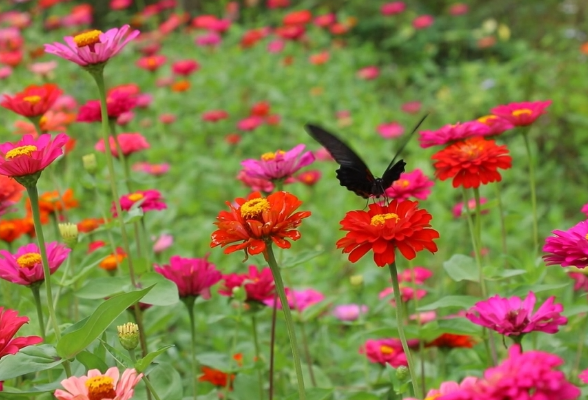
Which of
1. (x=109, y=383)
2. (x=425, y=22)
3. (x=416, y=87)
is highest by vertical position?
(x=109, y=383)

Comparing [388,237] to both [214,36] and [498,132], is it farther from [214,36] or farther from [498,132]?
[214,36]

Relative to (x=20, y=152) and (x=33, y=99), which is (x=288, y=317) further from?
(x=33, y=99)

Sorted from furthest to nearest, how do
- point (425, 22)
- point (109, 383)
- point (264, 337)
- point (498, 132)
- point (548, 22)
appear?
point (548, 22) < point (425, 22) < point (264, 337) < point (498, 132) < point (109, 383)

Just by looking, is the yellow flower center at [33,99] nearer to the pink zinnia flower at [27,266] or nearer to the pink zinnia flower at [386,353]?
the pink zinnia flower at [27,266]

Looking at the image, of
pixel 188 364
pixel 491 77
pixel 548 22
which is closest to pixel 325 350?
pixel 188 364

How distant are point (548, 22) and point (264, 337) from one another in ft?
14.1

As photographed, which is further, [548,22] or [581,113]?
[548,22]

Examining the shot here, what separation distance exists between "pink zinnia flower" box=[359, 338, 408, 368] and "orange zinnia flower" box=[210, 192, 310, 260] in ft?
1.81

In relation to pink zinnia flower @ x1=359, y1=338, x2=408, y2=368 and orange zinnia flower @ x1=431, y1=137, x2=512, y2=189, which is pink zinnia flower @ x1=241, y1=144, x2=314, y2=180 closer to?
orange zinnia flower @ x1=431, y1=137, x2=512, y2=189

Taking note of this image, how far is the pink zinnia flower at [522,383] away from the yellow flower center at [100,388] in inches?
15.6

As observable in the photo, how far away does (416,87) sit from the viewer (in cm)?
484

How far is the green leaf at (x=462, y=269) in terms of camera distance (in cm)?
126

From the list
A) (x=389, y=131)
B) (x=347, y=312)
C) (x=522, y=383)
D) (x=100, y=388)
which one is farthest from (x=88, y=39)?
(x=389, y=131)

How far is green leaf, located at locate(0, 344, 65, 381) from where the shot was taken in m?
0.94
